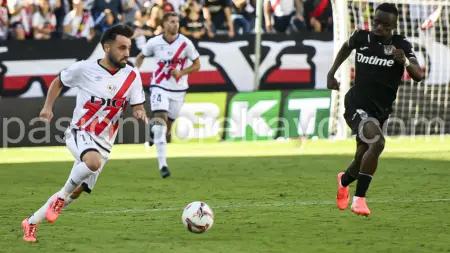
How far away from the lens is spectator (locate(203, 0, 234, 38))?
21.0m

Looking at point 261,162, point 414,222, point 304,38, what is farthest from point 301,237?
point 304,38

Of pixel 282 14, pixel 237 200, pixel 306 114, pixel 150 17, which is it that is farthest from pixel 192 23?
pixel 237 200

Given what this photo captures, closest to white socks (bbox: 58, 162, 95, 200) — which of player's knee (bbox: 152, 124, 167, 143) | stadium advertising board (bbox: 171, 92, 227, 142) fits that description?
player's knee (bbox: 152, 124, 167, 143)

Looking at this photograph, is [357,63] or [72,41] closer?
[357,63]

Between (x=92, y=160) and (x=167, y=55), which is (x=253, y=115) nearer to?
(x=167, y=55)

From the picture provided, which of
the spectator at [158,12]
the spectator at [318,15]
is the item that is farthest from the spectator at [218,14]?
the spectator at [318,15]

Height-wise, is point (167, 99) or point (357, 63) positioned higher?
point (357, 63)

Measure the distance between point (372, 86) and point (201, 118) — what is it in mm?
9235

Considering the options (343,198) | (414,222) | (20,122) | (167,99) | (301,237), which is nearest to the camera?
(301,237)

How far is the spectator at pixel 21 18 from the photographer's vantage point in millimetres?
19016

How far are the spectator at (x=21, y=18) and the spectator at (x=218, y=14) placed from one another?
373 cm

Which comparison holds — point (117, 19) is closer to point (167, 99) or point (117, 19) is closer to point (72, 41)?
point (72, 41)

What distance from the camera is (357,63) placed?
407 inches

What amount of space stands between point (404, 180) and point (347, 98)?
3500 millimetres
